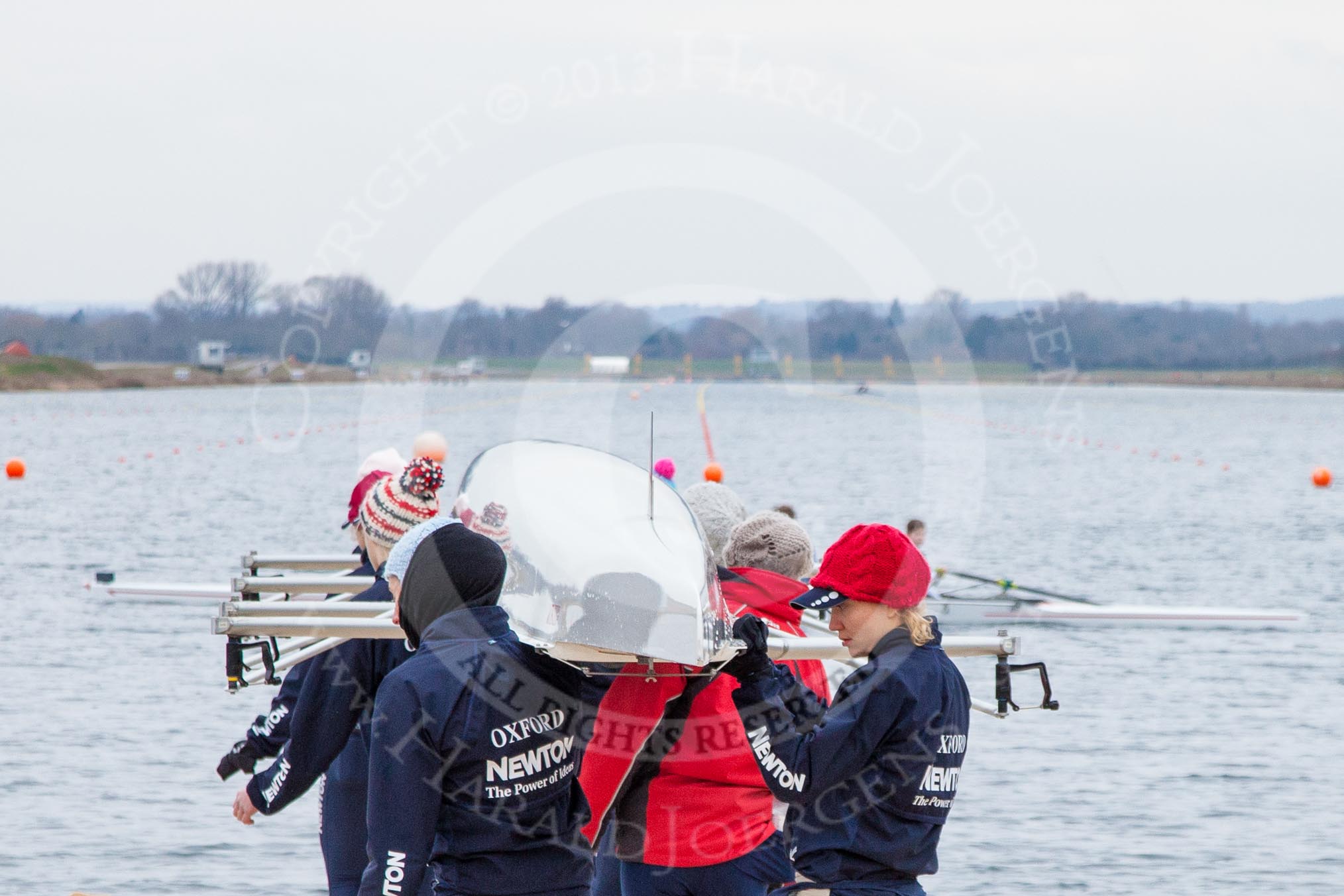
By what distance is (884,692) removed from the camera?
4.02 meters

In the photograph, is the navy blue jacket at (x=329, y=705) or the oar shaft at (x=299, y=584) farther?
the oar shaft at (x=299, y=584)

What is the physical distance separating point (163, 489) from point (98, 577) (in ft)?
110

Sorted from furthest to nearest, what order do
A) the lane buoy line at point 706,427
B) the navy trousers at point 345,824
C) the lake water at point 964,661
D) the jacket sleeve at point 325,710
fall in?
1. the lane buoy line at point 706,427
2. the lake water at point 964,661
3. the navy trousers at point 345,824
4. the jacket sleeve at point 325,710

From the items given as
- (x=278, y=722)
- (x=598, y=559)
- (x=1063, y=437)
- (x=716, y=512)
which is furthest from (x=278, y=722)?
(x=1063, y=437)

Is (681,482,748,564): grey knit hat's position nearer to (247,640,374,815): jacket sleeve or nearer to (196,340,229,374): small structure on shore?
(247,640,374,815): jacket sleeve

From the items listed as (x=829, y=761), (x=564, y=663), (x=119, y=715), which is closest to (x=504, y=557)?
(x=564, y=663)

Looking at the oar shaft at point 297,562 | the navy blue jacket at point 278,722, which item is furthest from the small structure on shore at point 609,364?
the navy blue jacket at point 278,722

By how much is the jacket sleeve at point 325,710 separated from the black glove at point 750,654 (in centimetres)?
166

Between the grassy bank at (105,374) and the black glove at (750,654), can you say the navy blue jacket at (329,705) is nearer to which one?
the black glove at (750,654)

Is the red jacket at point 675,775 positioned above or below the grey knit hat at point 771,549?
below

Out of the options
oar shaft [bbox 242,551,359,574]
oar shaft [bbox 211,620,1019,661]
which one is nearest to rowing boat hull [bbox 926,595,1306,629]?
oar shaft [bbox 242,551,359,574]

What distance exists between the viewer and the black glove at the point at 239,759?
5539mm

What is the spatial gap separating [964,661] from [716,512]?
1436 cm

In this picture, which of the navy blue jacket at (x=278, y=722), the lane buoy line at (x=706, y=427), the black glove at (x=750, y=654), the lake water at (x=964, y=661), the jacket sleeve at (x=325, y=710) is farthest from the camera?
the lane buoy line at (x=706, y=427)
